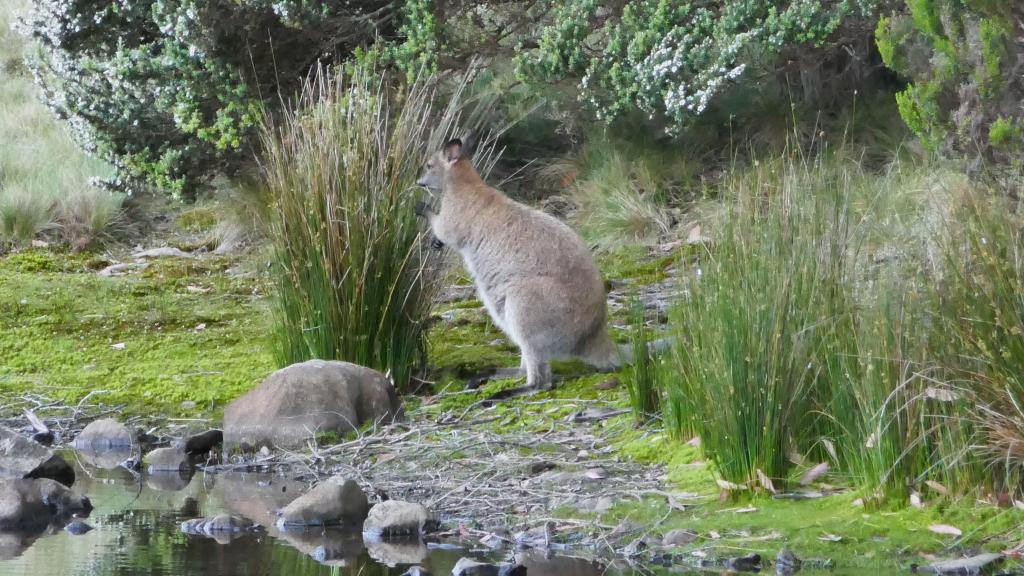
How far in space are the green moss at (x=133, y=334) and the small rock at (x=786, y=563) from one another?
13.3 ft

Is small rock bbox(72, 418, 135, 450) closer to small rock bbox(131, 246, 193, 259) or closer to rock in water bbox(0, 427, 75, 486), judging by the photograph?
rock in water bbox(0, 427, 75, 486)

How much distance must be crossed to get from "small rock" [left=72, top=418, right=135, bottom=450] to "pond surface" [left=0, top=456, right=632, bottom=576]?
103 centimetres

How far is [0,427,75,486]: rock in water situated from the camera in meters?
6.42

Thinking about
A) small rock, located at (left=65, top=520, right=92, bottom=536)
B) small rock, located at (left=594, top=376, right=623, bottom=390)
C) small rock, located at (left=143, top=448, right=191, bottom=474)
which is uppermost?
small rock, located at (left=594, top=376, right=623, bottom=390)

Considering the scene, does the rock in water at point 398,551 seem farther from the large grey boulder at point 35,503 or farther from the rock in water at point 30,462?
the rock in water at point 30,462

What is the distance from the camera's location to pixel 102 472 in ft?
22.2

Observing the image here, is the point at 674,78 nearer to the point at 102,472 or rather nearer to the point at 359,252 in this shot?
the point at 359,252

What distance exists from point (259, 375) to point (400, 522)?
2978mm

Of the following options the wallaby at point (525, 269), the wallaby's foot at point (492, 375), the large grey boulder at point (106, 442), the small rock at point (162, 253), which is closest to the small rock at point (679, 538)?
the wallaby at point (525, 269)

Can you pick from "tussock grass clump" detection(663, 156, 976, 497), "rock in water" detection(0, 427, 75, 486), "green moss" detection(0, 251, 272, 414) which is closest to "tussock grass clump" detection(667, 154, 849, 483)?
"tussock grass clump" detection(663, 156, 976, 497)

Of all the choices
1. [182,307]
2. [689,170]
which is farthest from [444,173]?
[689,170]

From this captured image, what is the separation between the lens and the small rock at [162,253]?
13.0m

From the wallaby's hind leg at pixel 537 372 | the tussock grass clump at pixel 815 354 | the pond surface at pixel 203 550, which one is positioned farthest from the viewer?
the wallaby's hind leg at pixel 537 372

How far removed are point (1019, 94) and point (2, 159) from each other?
11.9 m
